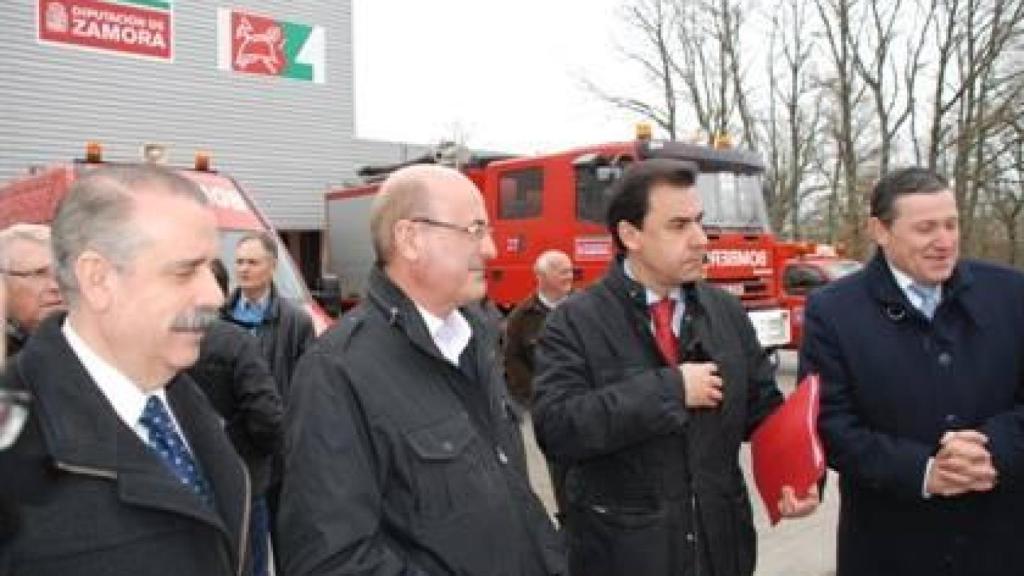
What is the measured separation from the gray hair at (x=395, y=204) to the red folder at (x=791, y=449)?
4.11 ft

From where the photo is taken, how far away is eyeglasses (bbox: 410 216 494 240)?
238cm

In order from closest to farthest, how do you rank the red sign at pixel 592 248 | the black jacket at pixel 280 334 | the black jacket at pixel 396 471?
the black jacket at pixel 396 471 → the black jacket at pixel 280 334 → the red sign at pixel 592 248

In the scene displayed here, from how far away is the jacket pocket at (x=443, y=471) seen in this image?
2113 mm

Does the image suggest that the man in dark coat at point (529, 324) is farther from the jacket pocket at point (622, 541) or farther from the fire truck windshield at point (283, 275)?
the jacket pocket at point (622, 541)

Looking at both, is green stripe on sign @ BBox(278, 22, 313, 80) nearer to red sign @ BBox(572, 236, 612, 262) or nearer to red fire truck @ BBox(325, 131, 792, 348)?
red fire truck @ BBox(325, 131, 792, 348)

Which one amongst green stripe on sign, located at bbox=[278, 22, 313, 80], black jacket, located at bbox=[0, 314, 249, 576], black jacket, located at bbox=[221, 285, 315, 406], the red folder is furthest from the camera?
green stripe on sign, located at bbox=[278, 22, 313, 80]

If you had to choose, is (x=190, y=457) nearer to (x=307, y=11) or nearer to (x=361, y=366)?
(x=361, y=366)

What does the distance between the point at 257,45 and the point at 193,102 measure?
1.69m

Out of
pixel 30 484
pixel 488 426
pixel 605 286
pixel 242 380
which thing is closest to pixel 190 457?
pixel 30 484

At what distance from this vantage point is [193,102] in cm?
1789

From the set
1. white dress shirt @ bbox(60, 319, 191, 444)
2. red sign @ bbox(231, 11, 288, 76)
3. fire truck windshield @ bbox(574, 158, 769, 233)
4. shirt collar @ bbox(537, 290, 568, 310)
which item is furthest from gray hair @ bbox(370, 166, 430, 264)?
red sign @ bbox(231, 11, 288, 76)

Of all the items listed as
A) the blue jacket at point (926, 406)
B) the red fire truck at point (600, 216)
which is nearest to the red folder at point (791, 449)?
the blue jacket at point (926, 406)

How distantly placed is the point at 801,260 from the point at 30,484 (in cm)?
1563

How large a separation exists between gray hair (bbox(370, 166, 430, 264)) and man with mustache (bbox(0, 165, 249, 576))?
53 centimetres
